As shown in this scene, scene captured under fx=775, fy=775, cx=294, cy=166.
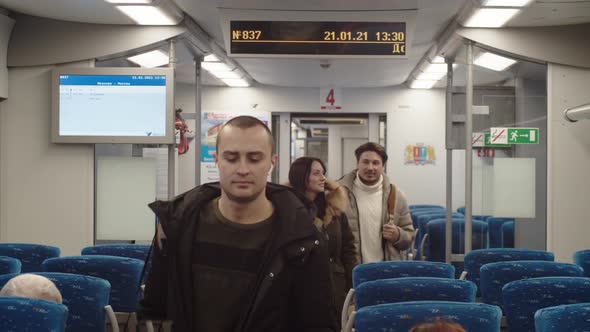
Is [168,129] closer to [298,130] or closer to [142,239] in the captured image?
[142,239]

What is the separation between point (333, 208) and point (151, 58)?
4233 mm

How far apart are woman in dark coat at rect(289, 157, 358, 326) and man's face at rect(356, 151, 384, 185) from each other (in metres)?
0.52

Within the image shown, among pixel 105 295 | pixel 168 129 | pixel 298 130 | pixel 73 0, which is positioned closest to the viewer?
pixel 105 295

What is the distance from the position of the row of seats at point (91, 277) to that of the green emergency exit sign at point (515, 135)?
12.8 ft

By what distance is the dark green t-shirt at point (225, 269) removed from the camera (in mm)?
2307

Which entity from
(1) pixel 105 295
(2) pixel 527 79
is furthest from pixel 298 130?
(1) pixel 105 295

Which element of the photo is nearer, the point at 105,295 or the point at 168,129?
the point at 105,295

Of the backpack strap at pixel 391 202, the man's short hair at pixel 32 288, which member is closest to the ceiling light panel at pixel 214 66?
the backpack strap at pixel 391 202

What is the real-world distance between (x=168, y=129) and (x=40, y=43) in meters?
1.56

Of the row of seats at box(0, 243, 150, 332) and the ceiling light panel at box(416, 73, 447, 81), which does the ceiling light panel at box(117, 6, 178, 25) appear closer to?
the row of seats at box(0, 243, 150, 332)

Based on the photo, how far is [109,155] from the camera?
769 centimetres

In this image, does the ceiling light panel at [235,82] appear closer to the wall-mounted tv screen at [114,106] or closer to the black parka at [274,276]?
the wall-mounted tv screen at [114,106]

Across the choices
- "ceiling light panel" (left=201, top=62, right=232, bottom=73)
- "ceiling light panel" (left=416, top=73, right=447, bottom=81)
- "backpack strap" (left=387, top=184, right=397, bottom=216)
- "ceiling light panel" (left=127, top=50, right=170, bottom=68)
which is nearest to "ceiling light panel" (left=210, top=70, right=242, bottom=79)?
"ceiling light panel" (left=201, top=62, right=232, bottom=73)

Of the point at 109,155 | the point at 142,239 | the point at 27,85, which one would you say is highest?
the point at 27,85
